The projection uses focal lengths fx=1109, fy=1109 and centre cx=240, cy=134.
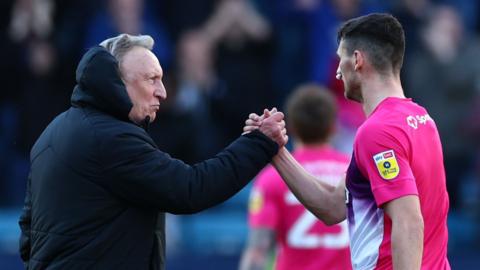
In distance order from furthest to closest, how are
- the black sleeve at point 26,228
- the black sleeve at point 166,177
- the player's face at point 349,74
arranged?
the black sleeve at point 26,228
the player's face at point 349,74
the black sleeve at point 166,177

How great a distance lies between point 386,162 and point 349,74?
0.55m

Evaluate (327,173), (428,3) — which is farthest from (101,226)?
(428,3)

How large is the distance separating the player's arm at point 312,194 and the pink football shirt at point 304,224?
1.06 metres

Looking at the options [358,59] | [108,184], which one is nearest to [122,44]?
[108,184]

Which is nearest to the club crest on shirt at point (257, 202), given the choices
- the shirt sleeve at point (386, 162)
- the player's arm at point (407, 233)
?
the shirt sleeve at point (386, 162)

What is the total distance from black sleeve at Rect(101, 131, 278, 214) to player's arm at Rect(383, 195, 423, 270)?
0.80 m

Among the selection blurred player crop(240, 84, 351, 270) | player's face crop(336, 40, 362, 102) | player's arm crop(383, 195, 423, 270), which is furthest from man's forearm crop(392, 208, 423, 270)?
blurred player crop(240, 84, 351, 270)

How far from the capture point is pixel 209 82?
11430 millimetres

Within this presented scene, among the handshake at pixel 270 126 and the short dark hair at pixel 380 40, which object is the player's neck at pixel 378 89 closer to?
the short dark hair at pixel 380 40

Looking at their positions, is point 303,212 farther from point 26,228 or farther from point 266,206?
point 26,228

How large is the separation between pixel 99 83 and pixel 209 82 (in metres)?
6.36

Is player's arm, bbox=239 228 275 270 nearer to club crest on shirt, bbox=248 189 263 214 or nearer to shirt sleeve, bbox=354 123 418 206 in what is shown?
club crest on shirt, bbox=248 189 263 214

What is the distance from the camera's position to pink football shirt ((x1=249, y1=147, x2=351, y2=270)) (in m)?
6.88

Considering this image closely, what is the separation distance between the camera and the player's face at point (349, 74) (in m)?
5.17
